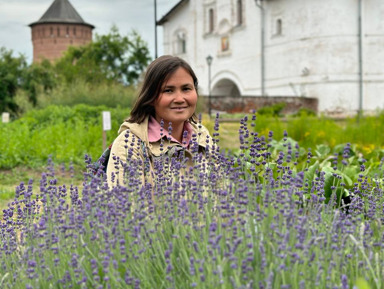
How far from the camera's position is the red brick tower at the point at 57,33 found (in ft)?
231

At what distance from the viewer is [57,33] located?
2793 inches

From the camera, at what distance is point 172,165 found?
301 cm

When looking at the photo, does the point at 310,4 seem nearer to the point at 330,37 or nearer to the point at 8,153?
the point at 330,37

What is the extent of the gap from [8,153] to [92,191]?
29.0 ft

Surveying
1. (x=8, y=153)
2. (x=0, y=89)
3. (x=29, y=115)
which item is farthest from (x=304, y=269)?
(x=0, y=89)

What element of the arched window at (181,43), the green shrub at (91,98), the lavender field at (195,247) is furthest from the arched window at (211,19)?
the lavender field at (195,247)

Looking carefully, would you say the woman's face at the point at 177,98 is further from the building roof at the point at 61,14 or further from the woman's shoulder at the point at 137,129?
the building roof at the point at 61,14

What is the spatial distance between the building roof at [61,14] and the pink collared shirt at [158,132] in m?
70.6

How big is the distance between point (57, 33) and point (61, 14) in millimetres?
3218

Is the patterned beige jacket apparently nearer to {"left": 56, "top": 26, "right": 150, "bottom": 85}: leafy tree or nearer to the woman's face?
the woman's face

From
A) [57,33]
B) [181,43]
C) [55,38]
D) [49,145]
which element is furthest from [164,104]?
[57,33]

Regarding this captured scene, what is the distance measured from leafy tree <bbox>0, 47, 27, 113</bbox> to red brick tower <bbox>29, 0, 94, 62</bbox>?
30849 mm

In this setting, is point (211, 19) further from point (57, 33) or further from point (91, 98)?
point (57, 33)

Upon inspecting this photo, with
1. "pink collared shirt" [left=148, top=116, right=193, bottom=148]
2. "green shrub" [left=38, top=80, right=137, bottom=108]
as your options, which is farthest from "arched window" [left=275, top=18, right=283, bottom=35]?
"pink collared shirt" [left=148, top=116, right=193, bottom=148]
